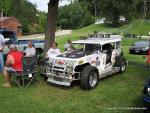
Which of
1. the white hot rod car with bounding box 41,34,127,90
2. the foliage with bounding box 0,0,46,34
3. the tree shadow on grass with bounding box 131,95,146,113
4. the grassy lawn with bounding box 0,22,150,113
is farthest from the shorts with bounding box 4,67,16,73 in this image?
the foliage with bounding box 0,0,46,34

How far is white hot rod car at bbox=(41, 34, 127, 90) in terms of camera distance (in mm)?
10867

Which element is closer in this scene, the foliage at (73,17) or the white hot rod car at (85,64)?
the white hot rod car at (85,64)

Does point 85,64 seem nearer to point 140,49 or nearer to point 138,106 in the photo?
point 138,106

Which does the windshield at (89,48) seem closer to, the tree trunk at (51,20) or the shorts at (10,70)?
the shorts at (10,70)

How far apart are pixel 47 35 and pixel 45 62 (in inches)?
159

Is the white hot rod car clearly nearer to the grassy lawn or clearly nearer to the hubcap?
the hubcap

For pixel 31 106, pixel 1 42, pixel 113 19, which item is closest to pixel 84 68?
pixel 31 106

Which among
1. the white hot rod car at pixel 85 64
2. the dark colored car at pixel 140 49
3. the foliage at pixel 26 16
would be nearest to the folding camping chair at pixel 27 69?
the white hot rod car at pixel 85 64

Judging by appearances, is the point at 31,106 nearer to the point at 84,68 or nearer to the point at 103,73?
the point at 84,68

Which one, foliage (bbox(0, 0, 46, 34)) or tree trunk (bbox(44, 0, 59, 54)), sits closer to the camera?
tree trunk (bbox(44, 0, 59, 54))

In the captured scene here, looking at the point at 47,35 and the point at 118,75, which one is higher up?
the point at 47,35

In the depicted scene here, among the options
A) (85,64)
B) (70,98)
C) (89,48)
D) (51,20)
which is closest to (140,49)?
(51,20)

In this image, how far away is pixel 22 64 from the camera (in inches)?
425

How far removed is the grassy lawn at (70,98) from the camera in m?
8.80
